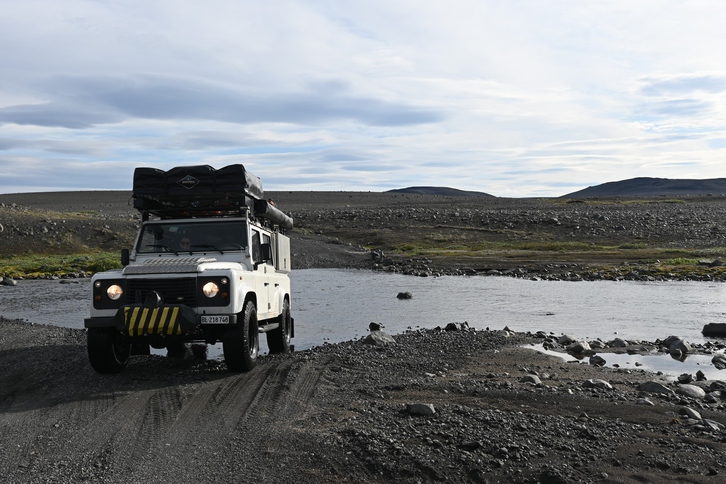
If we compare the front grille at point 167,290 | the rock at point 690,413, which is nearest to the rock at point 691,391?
the rock at point 690,413

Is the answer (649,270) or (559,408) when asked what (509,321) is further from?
(649,270)

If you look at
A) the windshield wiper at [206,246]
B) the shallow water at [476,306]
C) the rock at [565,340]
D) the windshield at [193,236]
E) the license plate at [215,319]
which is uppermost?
the windshield at [193,236]

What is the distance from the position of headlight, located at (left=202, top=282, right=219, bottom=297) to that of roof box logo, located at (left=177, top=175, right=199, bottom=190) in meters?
2.62

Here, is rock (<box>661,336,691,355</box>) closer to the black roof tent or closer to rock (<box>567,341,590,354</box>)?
rock (<box>567,341,590,354</box>)

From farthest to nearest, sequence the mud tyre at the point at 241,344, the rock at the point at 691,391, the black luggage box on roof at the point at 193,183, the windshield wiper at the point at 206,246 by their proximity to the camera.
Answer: the black luggage box on roof at the point at 193,183 < the windshield wiper at the point at 206,246 < the mud tyre at the point at 241,344 < the rock at the point at 691,391

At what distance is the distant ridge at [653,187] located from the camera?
170 meters

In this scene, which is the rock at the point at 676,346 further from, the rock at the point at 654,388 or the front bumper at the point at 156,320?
the front bumper at the point at 156,320

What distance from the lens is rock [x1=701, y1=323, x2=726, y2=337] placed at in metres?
16.5

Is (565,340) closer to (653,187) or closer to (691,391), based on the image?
(691,391)

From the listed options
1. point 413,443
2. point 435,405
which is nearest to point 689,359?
point 435,405

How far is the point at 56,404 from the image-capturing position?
30.5 ft

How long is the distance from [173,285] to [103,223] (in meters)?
44.5

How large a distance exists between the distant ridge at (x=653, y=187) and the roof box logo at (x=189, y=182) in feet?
535

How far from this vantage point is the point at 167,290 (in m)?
10.5
